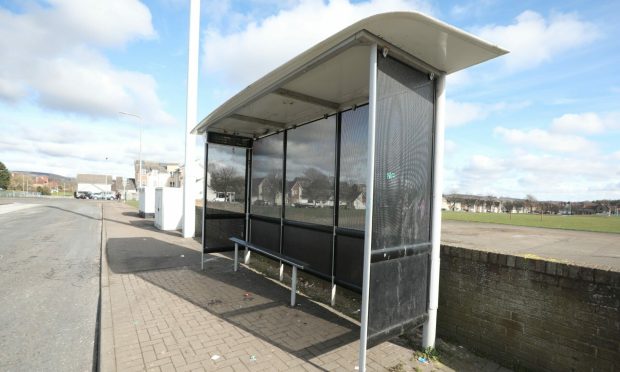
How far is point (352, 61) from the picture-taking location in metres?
3.41

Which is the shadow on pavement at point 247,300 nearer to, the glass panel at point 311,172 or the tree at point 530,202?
the glass panel at point 311,172

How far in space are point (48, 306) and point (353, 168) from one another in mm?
4845

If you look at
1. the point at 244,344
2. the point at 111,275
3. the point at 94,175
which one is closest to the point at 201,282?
the point at 111,275

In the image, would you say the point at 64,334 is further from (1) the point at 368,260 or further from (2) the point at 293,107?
(2) the point at 293,107

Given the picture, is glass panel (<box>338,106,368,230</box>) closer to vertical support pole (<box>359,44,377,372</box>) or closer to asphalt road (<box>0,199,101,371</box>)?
vertical support pole (<box>359,44,377,372</box>)

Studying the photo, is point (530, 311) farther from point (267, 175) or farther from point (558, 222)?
point (558, 222)

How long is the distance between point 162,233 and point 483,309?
448 inches

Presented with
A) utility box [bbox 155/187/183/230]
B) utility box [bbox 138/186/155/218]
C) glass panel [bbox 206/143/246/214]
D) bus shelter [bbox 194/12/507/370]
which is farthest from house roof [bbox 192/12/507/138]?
utility box [bbox 138/186/155/218]

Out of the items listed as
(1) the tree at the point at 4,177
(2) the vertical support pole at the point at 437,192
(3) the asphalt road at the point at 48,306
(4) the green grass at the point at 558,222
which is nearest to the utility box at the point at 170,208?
(3) the asphalt road at the point at 48,306

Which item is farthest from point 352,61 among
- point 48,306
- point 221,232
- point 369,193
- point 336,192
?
point 48,306

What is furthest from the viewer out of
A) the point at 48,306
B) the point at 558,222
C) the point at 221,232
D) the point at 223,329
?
the point at 558,222

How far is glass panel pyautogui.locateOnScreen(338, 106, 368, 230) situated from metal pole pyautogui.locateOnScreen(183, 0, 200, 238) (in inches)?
292

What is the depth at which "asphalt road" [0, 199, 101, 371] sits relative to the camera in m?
3.28

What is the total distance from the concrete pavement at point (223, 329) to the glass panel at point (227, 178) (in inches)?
63.6
